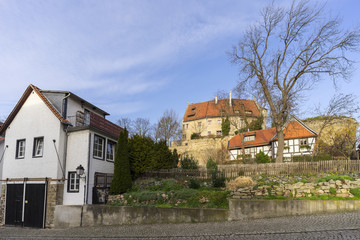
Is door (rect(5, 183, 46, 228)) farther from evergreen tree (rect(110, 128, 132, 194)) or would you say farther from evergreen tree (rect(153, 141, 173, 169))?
evergreen tree (rect(153, 141, 173, 169))

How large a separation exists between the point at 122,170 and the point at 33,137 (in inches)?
267

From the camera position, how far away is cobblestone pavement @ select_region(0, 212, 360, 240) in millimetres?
10180

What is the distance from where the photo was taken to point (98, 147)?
1870cm

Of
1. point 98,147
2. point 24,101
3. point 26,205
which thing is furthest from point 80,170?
point 24,101

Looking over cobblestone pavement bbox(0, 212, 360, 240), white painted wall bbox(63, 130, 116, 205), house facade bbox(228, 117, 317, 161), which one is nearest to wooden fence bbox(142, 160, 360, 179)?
white painted wall bbox(63, 130, 116, 205)

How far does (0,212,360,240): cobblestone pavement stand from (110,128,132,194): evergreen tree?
2908 millimetres

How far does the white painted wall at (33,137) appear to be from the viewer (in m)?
18.2

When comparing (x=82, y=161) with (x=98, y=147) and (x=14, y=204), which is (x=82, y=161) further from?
(x=14, y=204)

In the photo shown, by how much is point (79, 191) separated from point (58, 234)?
303 cm

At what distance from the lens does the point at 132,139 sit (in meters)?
19.7

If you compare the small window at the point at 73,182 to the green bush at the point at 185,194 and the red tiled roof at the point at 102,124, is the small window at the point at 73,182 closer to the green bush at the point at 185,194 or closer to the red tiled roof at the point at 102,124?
the red tiled roof at the point at 102,124

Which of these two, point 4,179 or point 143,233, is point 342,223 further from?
point 4,179

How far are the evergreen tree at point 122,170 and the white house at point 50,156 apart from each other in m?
1.33

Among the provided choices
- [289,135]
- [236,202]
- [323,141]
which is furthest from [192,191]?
[289,135]
